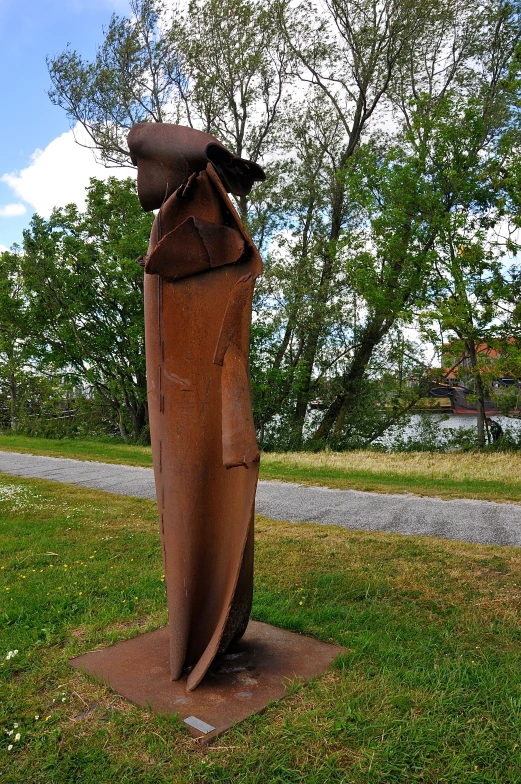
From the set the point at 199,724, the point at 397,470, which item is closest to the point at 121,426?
the point at 397,470

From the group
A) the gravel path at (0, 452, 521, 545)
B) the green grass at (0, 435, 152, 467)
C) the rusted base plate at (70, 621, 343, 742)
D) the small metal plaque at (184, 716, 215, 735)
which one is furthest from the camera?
the green grass at (0, 435, 152, 467)

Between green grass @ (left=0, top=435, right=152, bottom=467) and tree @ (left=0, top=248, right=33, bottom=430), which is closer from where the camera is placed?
green grass @ (left=0, top=435, right=152, bottom=467)

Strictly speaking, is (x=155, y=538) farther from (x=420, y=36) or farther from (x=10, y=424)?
(x=10, y=424)

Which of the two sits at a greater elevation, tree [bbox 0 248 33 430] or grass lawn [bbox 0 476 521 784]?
tree [bbox 0 248 33 430]

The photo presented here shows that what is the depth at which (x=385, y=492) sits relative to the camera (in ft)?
33.4

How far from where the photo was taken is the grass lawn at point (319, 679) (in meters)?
2.98

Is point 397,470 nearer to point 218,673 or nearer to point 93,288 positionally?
Result: point 218,673

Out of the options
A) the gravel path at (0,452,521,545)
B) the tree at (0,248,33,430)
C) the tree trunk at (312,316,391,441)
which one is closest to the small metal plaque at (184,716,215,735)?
the gravel path at (0,452,521,545)

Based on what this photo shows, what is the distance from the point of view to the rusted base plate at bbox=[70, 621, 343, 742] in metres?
3.42

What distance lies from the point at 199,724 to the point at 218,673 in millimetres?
577

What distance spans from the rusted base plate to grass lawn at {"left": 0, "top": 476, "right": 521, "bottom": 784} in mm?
89

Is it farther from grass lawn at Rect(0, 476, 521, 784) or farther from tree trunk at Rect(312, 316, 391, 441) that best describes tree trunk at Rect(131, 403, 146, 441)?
grass lawn at Rect(0, 476, 521, 784)

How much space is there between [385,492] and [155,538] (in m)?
4.27

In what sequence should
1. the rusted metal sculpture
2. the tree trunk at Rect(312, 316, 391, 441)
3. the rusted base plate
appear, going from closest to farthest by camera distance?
the rusted base plate → the rusted metal sculpture → the tree trunk at Rect(312, 316, 391, 441)
